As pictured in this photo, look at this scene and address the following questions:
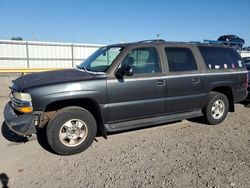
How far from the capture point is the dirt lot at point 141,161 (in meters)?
3.84

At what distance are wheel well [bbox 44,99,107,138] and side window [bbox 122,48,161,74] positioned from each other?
0.99 meters

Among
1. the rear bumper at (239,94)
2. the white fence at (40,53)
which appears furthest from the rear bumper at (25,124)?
the white fence at (40,53)

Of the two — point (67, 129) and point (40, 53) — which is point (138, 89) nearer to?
point (67, 129)

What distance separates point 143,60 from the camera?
17.9ft

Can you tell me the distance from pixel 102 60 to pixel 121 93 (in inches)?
35.0

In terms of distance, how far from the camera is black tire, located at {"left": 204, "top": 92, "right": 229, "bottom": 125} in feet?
21.2

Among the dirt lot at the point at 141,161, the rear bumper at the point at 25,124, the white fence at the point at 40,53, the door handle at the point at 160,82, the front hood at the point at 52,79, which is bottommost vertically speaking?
the dirt lot at the point at 141,161

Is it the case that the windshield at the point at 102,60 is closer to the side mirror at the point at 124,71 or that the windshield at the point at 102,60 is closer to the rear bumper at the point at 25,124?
the side mirror at the point at 124,71

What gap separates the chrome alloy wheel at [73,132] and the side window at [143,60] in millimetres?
1406

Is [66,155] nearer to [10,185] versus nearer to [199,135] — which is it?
[10,185]

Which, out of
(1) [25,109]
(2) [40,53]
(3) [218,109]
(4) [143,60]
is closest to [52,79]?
(1) [25,109]

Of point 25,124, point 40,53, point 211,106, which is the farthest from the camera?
Result: point 40,53

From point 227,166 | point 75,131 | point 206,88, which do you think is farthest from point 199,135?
point 75,131

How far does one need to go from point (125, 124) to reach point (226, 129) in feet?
8.39
